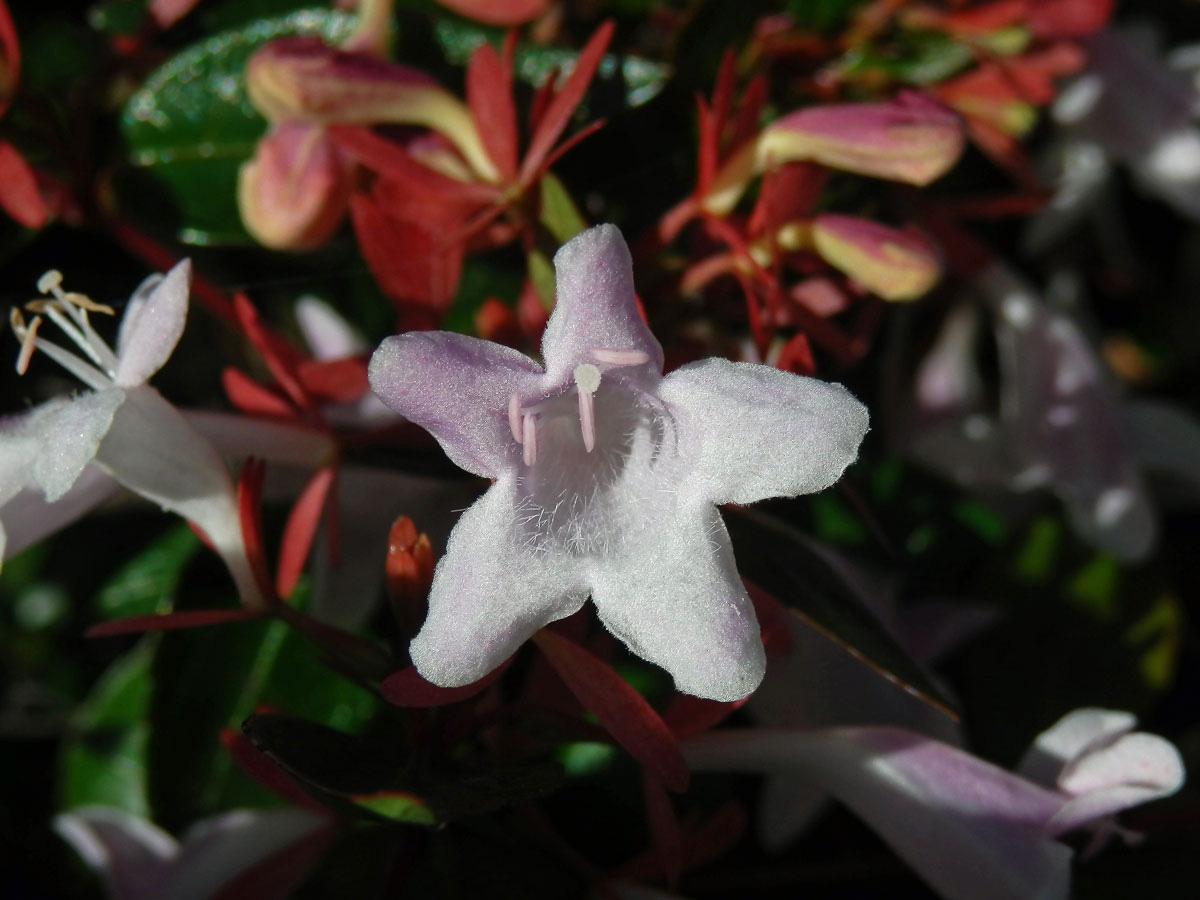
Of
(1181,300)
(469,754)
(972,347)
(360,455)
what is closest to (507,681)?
(469,754)

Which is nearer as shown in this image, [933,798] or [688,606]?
[688,606]

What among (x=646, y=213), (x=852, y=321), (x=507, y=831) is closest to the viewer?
(x=507, y=831)

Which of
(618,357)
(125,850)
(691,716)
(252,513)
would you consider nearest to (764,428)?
(618,357)

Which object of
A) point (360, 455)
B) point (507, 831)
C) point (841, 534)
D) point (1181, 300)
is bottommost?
point (1181, 300)

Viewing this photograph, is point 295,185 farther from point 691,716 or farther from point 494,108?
point 691,716

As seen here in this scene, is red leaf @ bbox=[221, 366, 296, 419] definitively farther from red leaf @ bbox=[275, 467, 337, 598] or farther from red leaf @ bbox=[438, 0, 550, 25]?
red leaf @ bbox=[438, 0, 550, 25]

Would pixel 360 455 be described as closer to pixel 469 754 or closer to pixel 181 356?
pixel 469 754
